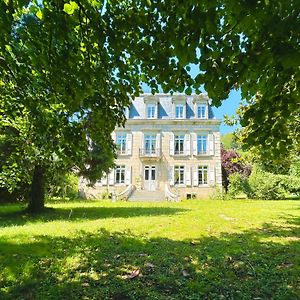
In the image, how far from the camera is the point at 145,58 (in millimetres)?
4180

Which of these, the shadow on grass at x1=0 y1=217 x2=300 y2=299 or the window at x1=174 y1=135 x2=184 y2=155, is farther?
the window at x1=174 y1=135 x2=184 y2=155

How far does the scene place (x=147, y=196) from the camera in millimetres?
27156

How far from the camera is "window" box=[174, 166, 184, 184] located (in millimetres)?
30406

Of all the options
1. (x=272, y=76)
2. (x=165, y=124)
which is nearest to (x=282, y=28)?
(x=272, y=76)

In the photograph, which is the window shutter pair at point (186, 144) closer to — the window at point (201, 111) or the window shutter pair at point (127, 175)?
the window at point (201, 111)

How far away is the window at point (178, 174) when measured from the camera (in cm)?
3041

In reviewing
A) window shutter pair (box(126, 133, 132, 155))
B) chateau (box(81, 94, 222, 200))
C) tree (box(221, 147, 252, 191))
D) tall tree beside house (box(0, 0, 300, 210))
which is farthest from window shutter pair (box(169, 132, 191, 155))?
tall tree beside house (box(0, 0, 300, 210))

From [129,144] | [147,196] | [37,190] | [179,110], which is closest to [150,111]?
[179,110]

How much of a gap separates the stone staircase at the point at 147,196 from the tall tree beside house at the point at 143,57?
2081cm

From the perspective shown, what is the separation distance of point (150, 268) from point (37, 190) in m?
9.49

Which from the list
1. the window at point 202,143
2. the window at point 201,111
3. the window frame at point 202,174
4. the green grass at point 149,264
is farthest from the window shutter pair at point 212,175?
the green grass at point 149,264

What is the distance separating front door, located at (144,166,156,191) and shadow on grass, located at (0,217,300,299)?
23.4 meters

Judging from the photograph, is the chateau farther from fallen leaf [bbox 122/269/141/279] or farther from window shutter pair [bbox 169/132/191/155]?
fallen leaf [bbox 122/269/141/279]

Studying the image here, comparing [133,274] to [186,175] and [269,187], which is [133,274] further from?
[186,175]
